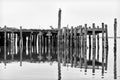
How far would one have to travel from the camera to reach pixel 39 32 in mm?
29375

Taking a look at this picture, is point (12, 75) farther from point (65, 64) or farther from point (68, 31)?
point (68, 31)

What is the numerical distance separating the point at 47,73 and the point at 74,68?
1.94 meters

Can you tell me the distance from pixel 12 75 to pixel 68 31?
12.8m

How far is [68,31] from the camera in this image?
27.0m

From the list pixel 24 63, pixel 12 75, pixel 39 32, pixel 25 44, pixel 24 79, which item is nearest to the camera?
pixel 24 79

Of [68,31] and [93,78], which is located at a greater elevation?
[68,31]

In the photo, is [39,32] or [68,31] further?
[39,32]

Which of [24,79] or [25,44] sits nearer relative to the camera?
[24,79]

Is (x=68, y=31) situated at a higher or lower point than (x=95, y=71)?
higher

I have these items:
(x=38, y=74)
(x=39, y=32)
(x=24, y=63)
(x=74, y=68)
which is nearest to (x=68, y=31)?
(x=39, y=32)

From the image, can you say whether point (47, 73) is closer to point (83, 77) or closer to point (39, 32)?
point (83, 77)

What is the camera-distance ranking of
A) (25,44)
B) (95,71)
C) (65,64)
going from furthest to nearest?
(25,44) → (65,64) → (95,71)

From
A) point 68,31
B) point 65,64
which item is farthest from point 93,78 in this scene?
point 68,31

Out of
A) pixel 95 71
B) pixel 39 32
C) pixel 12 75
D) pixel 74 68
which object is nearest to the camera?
pixel 12 75
